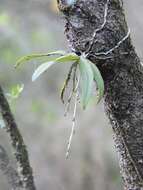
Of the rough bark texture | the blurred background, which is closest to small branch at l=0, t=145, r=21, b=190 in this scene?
the rough bark texture

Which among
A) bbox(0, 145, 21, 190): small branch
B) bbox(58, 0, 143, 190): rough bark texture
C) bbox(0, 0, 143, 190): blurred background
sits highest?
bbox(58, 0, 143, 190): rough bark texture

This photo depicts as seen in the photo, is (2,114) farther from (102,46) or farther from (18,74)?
(18,74)

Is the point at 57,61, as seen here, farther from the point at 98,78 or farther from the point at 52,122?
the point at 52,122

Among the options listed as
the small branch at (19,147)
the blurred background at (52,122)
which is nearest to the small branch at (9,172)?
the small branch at (19,147)

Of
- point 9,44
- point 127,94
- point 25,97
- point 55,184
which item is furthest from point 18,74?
point 127,94

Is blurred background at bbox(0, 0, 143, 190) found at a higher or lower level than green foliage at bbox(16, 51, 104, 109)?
lower

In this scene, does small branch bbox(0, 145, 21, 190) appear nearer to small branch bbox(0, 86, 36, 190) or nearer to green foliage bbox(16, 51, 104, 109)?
small branch bbox(0, 86, 36, 190)
